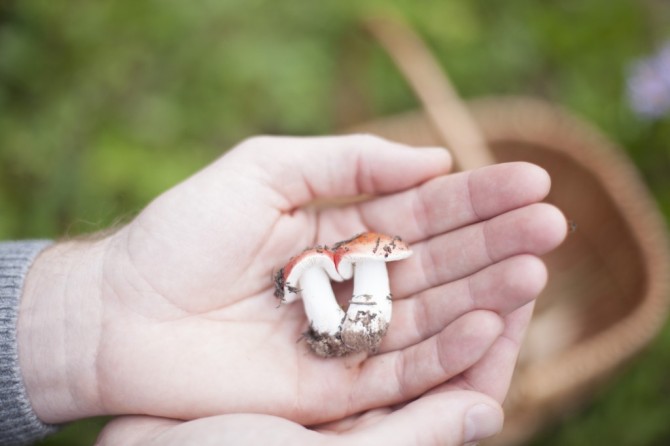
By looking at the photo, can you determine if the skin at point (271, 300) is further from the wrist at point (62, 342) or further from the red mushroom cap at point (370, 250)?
the red mushroom cap at point (370, 250)

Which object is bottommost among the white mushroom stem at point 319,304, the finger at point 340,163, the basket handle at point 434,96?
the white mushroom stem at point 319,304

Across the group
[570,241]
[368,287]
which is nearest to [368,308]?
[368,287]

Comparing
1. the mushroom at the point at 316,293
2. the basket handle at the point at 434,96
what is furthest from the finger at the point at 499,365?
the basket handle at the point at 434,96

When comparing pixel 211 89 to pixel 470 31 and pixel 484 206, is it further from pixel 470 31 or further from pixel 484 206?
pixel 484 206

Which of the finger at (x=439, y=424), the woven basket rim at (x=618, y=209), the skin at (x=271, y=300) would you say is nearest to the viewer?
the finger at (x=439, y=424)

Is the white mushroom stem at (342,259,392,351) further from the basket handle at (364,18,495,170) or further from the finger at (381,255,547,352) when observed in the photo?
the basket handle at (364,18,495,170)

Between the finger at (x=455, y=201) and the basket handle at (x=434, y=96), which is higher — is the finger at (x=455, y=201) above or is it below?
below

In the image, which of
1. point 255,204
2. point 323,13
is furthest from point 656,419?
point 323,13

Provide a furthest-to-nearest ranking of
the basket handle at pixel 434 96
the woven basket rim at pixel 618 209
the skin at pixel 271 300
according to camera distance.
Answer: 1. the basket handle at pixel 434 96
2. the woven basket rim at pixel 618 209
3. the skin at pixel 271 300
